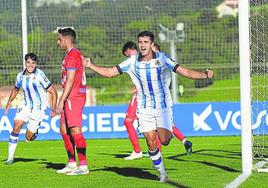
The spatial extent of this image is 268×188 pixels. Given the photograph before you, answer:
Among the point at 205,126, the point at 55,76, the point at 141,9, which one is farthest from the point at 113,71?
the point at 55,76

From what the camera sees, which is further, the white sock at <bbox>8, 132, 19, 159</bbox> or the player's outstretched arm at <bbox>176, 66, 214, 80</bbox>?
the white sock at <bbox>8, 132, 19, 159</bbox>

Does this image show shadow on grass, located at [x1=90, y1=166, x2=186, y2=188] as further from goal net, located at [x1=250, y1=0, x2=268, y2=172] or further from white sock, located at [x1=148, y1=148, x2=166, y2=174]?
goal net, located at [x1=250, y1=0, x2=268, y2=172]

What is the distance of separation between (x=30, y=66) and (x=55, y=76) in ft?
65.0

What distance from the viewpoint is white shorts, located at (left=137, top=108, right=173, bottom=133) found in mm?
11438

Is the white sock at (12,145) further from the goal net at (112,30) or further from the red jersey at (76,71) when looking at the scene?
the goal net at (112,30)

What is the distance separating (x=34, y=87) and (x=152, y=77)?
4.53 meters

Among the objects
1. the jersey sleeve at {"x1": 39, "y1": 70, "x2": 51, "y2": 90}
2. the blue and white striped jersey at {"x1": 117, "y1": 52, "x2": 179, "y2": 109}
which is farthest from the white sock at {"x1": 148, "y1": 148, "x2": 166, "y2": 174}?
the jersey sleeve at {"x1": 39, "y1": 70, "x2": 51, "y2": 90}

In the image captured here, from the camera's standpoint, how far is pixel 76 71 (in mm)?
12531

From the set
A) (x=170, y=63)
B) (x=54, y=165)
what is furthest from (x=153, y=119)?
(x=54, y=165)

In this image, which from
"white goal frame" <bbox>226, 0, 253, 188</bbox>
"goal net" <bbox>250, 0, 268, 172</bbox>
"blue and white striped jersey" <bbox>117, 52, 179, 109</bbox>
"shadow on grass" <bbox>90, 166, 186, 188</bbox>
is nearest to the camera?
"shadow on grass" <bbox>90, 166, 186, 188</bbox>

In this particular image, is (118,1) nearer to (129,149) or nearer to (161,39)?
(161,39)

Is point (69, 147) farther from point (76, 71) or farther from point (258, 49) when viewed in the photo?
point (258, 49)

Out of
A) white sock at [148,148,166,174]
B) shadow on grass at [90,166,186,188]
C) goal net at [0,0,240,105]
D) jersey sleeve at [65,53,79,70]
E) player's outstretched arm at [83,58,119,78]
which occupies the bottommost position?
shadow on grass at [90,166,186,188]

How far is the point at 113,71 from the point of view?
11.4 m
